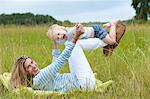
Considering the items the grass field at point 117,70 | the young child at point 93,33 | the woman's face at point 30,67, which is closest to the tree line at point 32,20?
the grass field at point 117,70

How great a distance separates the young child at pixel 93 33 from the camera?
4.81 m

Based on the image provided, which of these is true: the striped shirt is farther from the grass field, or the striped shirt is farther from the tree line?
the tree line

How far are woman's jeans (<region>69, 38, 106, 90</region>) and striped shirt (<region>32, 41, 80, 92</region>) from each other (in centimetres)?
6

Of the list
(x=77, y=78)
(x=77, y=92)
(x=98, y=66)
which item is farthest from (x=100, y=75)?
(x=77, y=92)

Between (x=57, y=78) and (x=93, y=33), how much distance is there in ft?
2.14

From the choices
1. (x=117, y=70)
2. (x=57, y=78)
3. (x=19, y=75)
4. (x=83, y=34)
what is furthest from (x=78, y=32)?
(x=117, y=70)

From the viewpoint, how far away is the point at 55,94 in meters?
4.14

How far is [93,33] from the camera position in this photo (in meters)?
4.95

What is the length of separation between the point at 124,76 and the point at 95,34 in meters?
0.54

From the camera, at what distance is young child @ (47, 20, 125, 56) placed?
4.81m

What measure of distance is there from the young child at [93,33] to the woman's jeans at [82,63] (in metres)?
0.07

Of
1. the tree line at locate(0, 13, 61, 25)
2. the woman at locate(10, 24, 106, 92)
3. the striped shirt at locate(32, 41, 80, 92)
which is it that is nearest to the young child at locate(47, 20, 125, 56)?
the woman at locate(10, 24, 106, 92)

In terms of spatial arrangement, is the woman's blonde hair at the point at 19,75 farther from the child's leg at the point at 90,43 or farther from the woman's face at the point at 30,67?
the child's leg at the point at 90,43

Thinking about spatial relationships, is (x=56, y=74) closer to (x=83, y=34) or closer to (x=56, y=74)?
(x=56, y=74)
